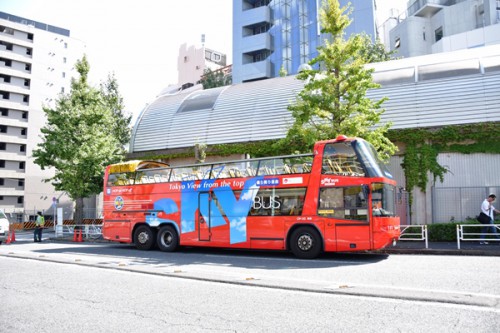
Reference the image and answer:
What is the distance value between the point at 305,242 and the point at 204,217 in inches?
164

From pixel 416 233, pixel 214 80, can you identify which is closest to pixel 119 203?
pixel 416 233

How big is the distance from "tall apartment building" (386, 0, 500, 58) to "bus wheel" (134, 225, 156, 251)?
40.4m

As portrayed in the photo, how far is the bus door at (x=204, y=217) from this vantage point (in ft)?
48.4

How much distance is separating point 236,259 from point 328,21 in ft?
38.4

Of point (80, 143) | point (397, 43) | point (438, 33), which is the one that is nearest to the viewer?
point (80, 143)

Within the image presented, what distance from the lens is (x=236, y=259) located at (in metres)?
12.9

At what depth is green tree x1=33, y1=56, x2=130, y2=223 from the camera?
26641 millimetres

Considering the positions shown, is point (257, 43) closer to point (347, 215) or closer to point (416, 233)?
point (416, 233)

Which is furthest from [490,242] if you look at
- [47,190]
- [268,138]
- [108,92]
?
[47,190]

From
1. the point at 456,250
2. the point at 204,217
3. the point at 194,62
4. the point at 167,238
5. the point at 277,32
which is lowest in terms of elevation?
the point at 456,250

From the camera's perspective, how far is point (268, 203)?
13.5 meters

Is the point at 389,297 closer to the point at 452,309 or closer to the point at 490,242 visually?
the point at 452,309

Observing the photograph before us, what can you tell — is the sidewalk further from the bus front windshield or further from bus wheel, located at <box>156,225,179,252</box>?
bus wheel, located at <box>156,225,179,252</box>

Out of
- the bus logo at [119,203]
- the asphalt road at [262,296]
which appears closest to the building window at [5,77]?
the bus logo at [119,203]
